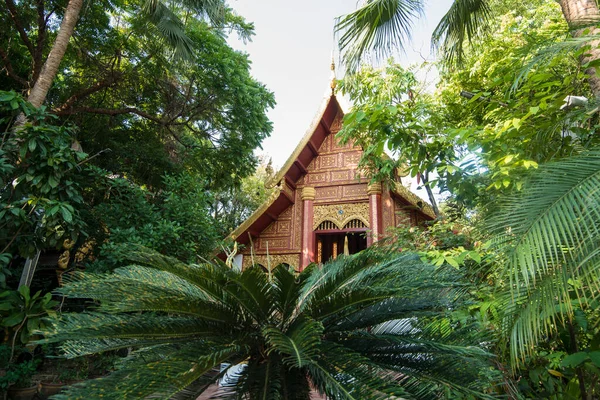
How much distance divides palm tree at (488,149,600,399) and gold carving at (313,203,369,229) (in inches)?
259

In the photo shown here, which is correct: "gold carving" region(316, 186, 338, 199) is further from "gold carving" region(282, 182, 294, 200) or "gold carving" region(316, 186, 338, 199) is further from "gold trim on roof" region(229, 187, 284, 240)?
"gold trim on roof" region(229, 187, 284, 240)

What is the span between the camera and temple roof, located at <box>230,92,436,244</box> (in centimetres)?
863

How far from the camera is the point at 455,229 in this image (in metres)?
5.45

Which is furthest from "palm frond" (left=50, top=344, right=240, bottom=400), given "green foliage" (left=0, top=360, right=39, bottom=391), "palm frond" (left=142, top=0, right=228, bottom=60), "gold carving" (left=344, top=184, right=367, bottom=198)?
"gold carving" (left=344, top=184, right=367, bottom=198)

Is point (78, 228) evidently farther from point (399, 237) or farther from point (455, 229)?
point (455, 229)

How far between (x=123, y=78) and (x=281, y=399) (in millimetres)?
8667

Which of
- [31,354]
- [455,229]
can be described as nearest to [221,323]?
[455,229]

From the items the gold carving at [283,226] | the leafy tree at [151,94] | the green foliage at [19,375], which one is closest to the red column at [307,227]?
the gold carving at [283,226]

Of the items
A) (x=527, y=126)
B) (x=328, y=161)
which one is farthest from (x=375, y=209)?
(x=527, y=126)

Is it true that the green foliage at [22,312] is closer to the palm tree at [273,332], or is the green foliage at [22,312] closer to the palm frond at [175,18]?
the palm tree at [273,332]

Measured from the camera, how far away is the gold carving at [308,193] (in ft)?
29.7

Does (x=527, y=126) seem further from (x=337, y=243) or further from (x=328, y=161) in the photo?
(x=337, y=243)

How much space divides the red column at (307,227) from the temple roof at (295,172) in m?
0.41

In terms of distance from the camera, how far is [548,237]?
159cm
